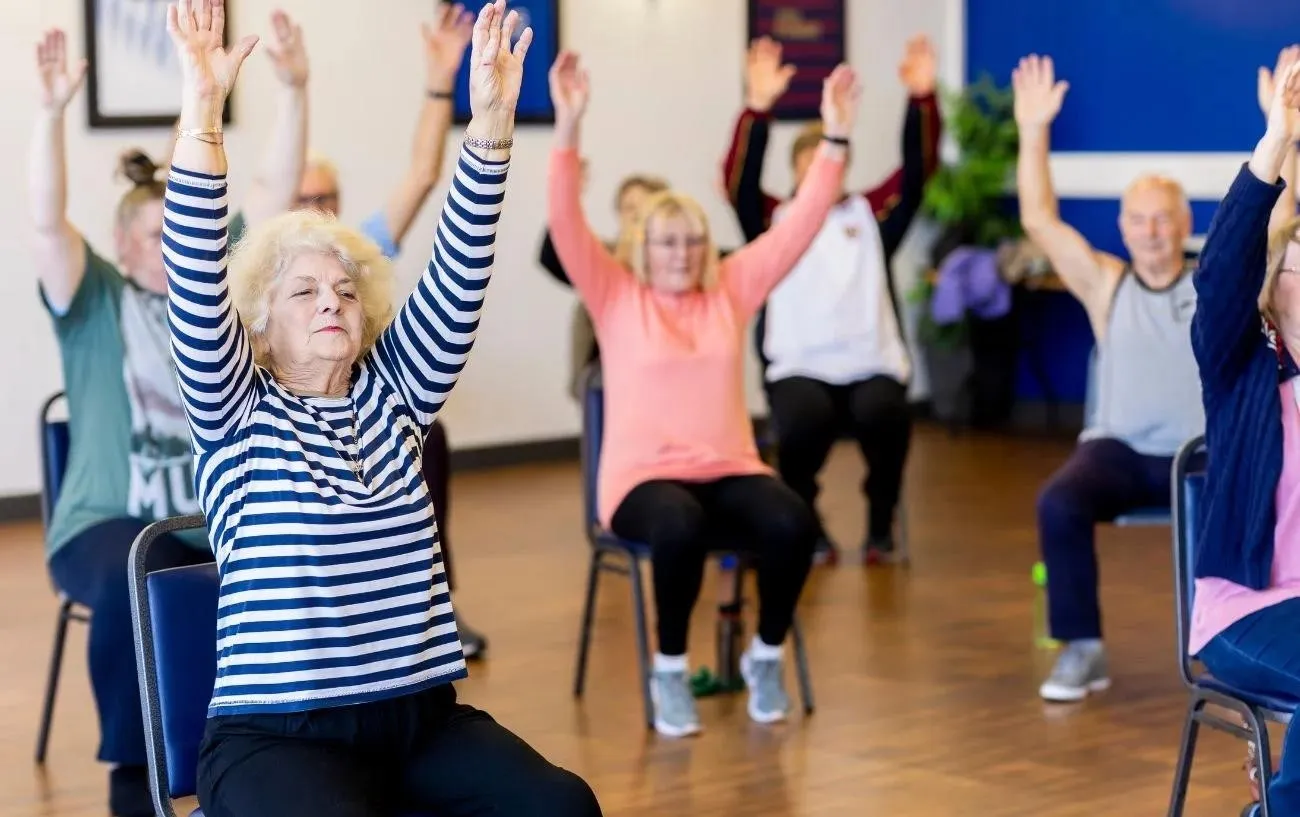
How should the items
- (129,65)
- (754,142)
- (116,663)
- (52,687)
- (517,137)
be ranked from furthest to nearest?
1. (517,137)
2. (129,65)
3. (754,142)
4. (52,687)
5. (116,663)

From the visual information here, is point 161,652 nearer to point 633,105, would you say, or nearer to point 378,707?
point 378,707

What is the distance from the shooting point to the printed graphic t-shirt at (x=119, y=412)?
3721 mm

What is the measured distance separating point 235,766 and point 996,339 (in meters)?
6.89

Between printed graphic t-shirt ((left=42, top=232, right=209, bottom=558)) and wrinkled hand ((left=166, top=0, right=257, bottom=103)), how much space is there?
5.07 feet

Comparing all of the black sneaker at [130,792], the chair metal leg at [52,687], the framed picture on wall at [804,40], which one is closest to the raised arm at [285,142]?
the chair metal leg at [52,687]

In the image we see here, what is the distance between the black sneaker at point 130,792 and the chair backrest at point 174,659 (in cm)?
114

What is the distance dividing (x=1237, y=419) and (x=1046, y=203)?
1750mm

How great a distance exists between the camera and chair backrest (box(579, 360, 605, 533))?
4.43 m

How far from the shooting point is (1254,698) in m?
2.89

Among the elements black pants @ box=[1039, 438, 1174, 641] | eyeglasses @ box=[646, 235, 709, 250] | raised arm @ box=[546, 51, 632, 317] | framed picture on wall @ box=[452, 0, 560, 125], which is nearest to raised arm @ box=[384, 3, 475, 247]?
raised arm @ box=[546, 51, 632, 317]

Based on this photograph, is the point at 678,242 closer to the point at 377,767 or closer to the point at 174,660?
the point at 174,660

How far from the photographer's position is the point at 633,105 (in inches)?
326

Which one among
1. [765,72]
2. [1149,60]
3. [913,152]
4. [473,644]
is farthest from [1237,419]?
[1149,60]

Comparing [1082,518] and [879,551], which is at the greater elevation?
[1082,518]
